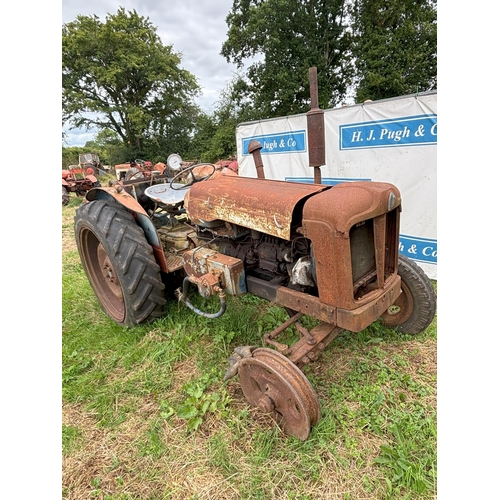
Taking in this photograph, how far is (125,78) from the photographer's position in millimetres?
18688

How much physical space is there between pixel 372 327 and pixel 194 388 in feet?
4.82

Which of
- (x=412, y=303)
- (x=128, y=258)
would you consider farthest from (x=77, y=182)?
(x=412, y=303)

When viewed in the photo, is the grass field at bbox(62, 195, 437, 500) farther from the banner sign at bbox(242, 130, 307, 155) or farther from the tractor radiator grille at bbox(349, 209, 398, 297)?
the banner sign at bbox(242, 130, 307, 155)

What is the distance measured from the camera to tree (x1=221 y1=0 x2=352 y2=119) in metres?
12.7

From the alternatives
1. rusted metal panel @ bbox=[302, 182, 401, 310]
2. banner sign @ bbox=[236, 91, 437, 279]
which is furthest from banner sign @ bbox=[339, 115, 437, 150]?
rusted metal panel @ bbox=[302, 182, 401, 310]

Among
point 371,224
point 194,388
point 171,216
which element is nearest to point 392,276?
point 371,224

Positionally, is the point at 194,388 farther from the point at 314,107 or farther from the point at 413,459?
the point at 314,107

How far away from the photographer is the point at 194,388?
2.14 metres

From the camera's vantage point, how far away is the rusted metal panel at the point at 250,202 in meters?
1.71

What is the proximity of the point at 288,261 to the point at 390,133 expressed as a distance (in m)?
2.94

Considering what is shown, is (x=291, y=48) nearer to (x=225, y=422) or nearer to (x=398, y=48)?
(x=398, y=48)

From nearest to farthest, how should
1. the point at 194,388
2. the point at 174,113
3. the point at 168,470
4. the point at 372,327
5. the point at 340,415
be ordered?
the point at 168,470, the point at 340,415, the point at 194,388, the point at 372,327, the point at 174,113

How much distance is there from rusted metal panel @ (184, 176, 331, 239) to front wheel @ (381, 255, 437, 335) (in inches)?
37.9

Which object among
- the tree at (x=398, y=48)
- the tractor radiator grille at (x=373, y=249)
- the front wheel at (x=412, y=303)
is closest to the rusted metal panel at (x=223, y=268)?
the tractor radiator grille at (x=373, y=249)
